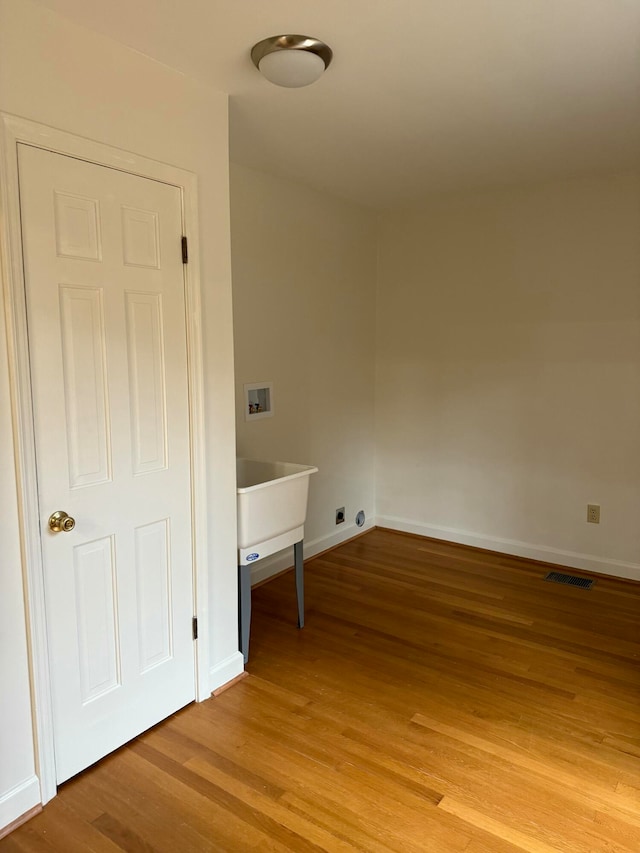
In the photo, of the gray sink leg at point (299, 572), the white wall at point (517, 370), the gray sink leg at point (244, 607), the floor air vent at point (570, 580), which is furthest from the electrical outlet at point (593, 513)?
the gray sink leg at point (244, 607)

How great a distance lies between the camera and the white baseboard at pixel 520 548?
148 inches

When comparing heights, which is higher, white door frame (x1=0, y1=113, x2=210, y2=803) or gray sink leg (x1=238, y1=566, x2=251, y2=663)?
white door frame (x1=0, y1=113, x2=210, y2=803)

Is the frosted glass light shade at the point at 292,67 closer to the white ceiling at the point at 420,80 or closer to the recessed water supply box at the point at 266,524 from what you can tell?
the white ceiling at the point at 420,80

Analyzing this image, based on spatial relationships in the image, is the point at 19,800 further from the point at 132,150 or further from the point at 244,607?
the point at 132,150

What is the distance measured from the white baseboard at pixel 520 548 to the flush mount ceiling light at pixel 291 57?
10.4 feet

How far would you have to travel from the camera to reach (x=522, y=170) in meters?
3.44

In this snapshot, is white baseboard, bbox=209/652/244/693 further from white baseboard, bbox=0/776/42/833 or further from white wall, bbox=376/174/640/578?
white wall, bbox=376/174/640/578

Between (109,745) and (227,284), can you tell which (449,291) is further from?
(109,745)

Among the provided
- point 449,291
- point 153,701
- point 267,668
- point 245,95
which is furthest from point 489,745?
point 449,291

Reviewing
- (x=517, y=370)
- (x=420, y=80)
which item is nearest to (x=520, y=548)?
(x=517, y=370)

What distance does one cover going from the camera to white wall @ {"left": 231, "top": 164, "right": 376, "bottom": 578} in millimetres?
3443

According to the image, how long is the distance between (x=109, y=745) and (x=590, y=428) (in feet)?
10.3

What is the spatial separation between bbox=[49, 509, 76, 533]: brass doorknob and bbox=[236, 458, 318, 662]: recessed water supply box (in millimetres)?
795

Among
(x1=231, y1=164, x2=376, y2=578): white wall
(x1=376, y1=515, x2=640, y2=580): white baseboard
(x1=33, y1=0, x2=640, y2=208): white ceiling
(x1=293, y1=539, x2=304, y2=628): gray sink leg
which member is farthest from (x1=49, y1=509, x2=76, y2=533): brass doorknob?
(x1=376, y1=515, x2=640, y2=580): white baseboard
